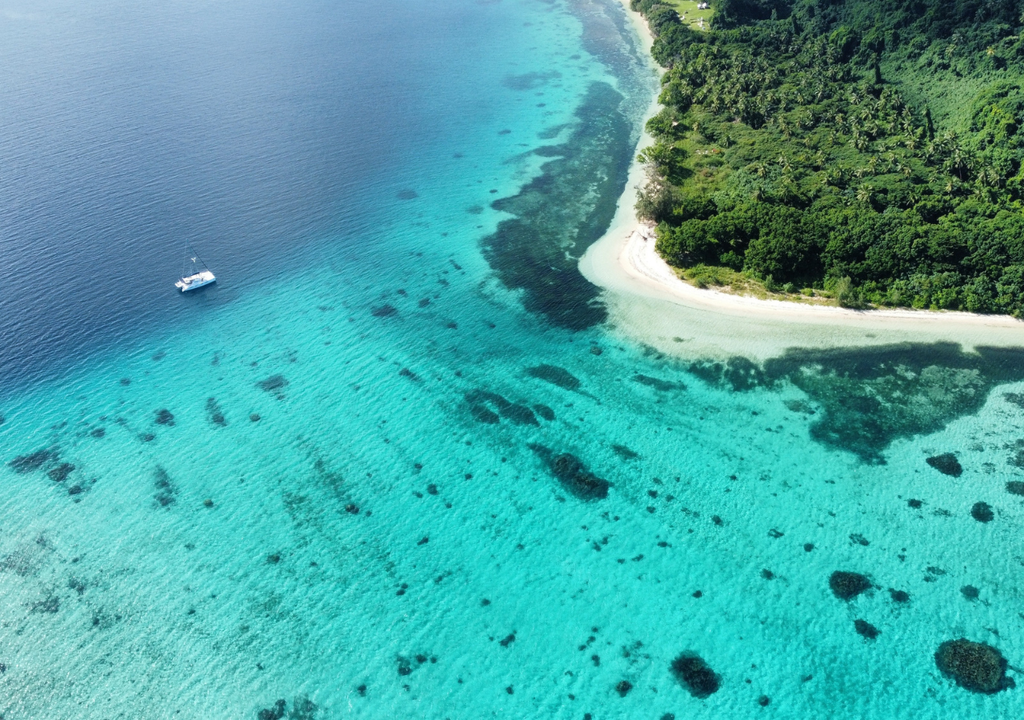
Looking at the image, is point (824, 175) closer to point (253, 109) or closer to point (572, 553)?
point (572, 553)

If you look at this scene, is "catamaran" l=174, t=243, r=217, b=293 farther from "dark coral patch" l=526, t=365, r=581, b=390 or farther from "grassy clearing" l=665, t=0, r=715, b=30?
"grassy clearing" l=665, t=0, r=715, b=30

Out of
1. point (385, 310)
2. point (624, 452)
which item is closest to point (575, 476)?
point (624, 452)

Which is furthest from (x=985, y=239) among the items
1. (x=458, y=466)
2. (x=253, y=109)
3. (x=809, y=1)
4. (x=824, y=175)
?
(x=253, y=109)

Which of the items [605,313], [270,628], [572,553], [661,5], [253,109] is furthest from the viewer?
[661,5]

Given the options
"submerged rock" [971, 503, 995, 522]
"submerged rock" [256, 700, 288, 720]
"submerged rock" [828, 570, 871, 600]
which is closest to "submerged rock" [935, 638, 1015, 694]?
"submerged rock" [828, 570, 871, 600]

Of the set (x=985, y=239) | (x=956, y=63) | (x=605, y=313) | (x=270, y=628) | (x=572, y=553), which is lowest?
(x=270, y=628)

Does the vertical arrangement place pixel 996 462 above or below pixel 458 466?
above

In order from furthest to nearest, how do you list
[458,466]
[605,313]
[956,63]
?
[956,63] → [605,313] → [458,466]
